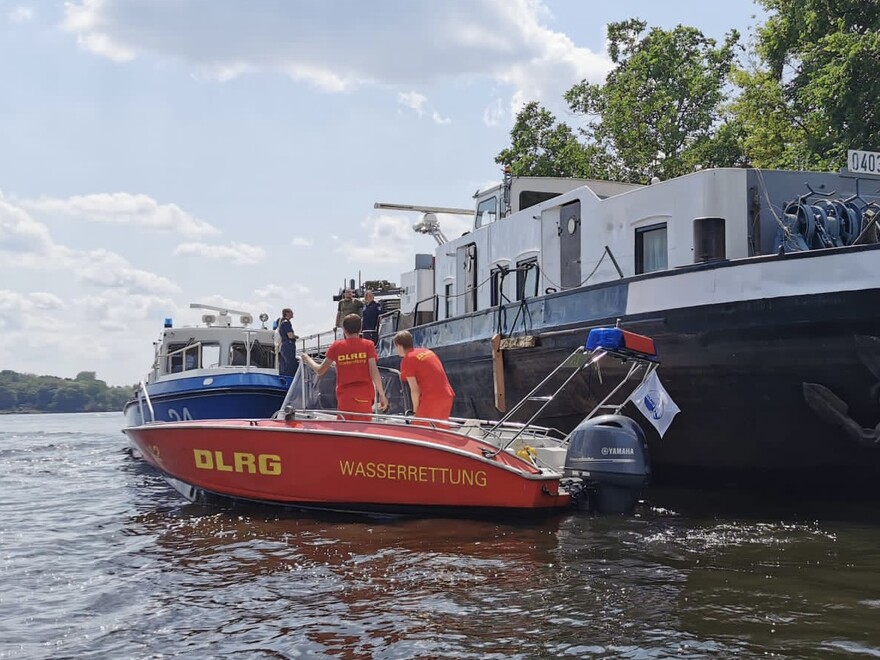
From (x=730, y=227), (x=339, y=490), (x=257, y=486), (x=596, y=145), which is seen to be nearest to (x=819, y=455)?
(x=730, y=227)

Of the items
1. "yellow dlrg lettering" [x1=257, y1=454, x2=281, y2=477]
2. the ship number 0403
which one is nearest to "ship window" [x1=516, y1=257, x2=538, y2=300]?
the ship number 0403

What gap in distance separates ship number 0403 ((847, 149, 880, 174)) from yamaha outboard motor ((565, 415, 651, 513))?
4.12m

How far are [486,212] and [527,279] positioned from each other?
2257 mm

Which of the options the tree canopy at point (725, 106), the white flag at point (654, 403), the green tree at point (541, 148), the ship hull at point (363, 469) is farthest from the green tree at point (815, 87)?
the ship hull at point (363, 469)

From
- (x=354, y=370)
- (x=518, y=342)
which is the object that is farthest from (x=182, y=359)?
(x=354, y=370)

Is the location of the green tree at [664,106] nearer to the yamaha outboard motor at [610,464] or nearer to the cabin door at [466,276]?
the cabin door at [466,276]

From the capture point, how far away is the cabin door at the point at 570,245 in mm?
11570

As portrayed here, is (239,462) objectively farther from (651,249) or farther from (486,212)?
(486,212)

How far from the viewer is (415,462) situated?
7.78m

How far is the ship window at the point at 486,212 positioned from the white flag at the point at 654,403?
21.5 ft

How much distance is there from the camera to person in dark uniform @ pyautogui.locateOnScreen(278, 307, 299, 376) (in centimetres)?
1533

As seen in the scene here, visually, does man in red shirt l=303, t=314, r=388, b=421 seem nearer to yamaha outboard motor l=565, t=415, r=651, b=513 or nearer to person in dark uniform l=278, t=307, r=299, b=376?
yamaha outboard motor l=565, t=415, r=651, b=513

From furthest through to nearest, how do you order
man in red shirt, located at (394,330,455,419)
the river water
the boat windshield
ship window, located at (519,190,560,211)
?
ship window, located at (519,190,560,211), the boat windshield, man in red shirt, located at (394,330,455,419), the river water

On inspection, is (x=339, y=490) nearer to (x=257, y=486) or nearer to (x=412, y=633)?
(x=257, y=486)
